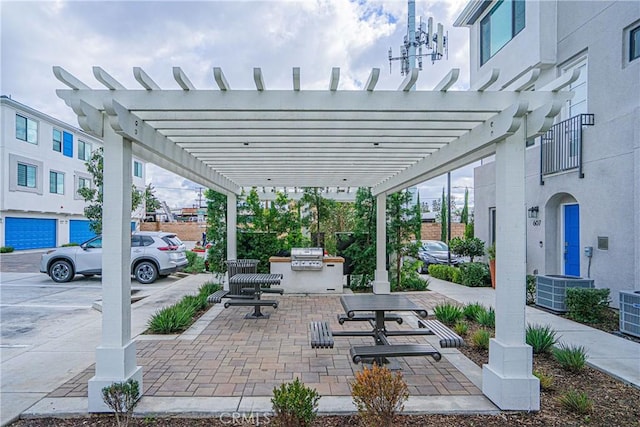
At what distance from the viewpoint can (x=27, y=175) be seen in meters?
19.8

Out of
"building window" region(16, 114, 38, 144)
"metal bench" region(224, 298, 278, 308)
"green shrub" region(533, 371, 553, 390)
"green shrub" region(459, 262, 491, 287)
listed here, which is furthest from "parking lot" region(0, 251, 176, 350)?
"building window" region(16, 114, 38, 144)

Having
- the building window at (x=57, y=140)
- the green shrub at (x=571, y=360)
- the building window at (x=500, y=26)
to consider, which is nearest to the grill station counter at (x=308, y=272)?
the green shrub at (x=571, y=360)

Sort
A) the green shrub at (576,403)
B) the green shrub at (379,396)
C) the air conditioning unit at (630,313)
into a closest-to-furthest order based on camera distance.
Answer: the green shrub at (379,396)
the green shrub at (576,403)
the air conditioning unit at (630,313)

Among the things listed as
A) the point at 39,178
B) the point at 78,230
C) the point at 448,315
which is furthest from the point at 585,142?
the point at 78,230

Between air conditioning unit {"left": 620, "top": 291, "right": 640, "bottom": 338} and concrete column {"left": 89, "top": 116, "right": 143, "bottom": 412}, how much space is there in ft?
21.7

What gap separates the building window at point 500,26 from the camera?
31.1ft

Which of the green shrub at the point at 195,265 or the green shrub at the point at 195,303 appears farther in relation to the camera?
the green shrub at the point at 195,265

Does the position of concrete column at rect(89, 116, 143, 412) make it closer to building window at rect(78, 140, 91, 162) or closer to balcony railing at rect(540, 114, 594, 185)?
balcony railing at rect(540, 114, 594, 185)

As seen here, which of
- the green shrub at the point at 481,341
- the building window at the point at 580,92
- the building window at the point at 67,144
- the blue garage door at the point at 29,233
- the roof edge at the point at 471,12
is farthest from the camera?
the building window at the point at 67,144

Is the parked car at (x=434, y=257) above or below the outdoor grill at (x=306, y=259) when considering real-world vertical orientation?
below

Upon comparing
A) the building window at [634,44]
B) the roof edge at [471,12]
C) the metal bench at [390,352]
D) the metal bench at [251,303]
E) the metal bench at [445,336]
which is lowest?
the metal bench at [251,303]

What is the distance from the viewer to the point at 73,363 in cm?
435

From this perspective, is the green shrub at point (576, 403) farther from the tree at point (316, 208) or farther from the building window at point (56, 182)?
the building window at point (56, 182)

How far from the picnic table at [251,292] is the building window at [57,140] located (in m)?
21.6
